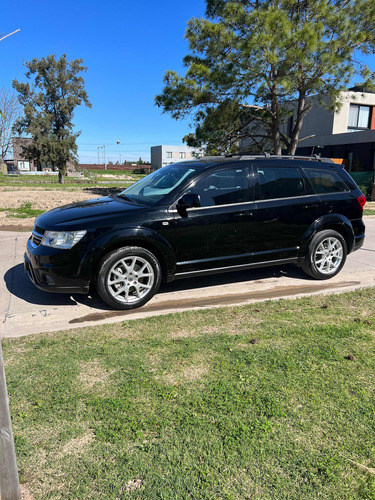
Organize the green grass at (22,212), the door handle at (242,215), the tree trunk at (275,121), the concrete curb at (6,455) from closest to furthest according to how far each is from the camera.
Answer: the concrete curb at (6,455) < the door handle at (242,215) < the green grass at (22,212) < the tree trunk at (275,121)

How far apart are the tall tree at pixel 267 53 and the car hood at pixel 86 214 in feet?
44.9

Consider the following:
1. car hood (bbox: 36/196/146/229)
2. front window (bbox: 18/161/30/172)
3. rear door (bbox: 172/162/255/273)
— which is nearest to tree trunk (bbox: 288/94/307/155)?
rear door (bbox: 172/162/255/273)

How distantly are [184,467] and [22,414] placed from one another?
3.85ft

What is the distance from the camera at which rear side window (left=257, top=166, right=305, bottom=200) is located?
5422 mm

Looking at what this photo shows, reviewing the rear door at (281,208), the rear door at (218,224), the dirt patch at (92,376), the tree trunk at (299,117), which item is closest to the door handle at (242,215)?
the rear door at (218,224)

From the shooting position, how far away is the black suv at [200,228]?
4500 millimetres

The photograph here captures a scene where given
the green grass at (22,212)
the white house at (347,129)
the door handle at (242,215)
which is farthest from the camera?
the white house at (347,129)

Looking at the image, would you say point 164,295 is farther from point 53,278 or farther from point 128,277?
point 53,278

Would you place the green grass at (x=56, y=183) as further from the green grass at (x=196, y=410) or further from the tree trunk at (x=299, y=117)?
the green grass at (x=196, y=410)

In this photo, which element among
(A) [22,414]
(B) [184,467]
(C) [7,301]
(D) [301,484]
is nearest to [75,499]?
(B) [184,467]

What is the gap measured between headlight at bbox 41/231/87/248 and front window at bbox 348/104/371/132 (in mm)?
36400

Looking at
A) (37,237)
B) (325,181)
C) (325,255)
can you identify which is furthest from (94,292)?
(325,181)

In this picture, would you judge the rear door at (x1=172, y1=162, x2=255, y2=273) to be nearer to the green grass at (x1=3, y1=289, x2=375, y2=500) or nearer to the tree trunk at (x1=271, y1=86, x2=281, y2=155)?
the green grass at (x1=3, y1=289, x2=375, y2=500)

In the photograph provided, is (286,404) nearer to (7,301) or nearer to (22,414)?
(22,414)
